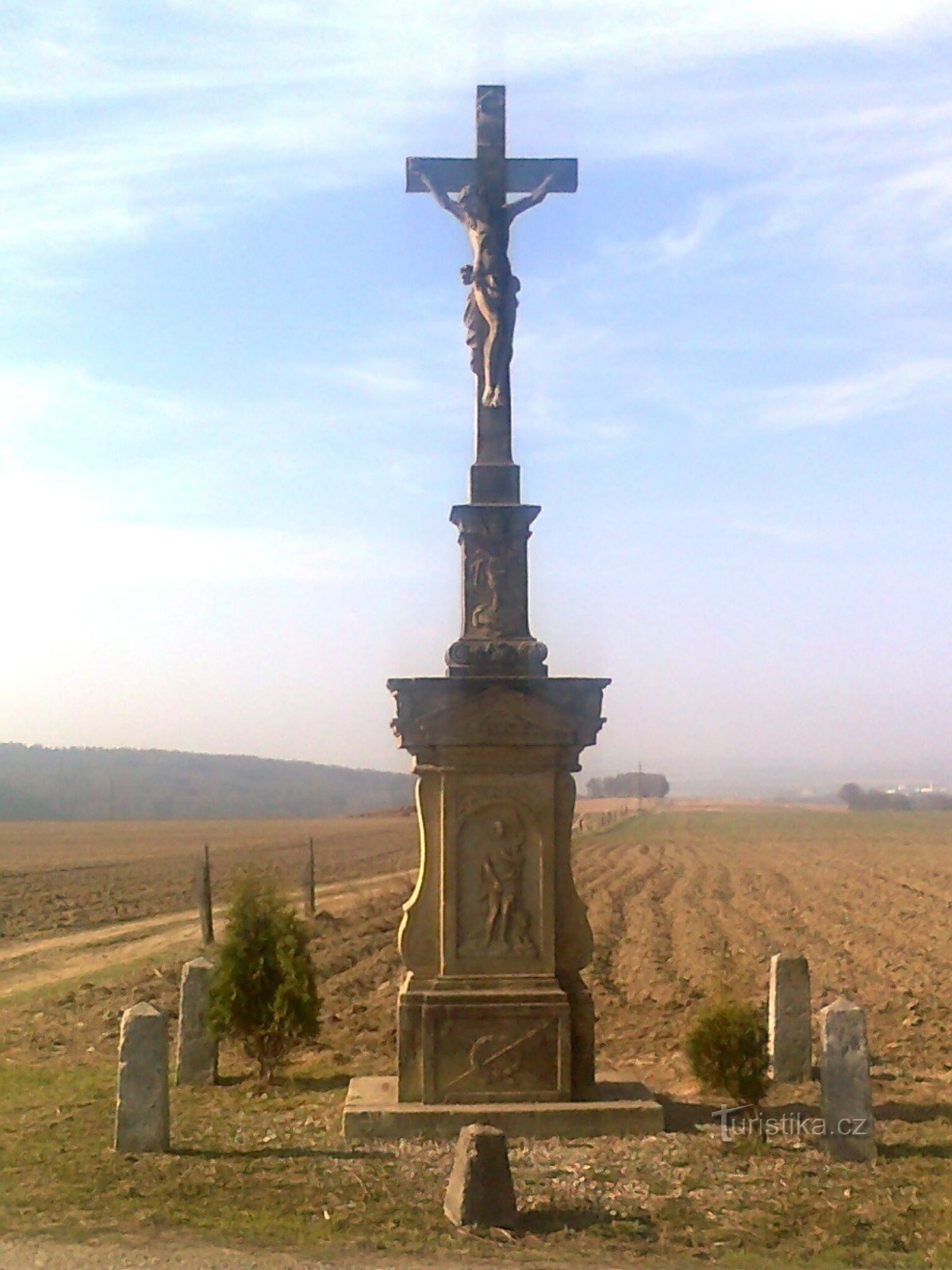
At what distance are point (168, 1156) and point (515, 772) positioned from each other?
310 cm

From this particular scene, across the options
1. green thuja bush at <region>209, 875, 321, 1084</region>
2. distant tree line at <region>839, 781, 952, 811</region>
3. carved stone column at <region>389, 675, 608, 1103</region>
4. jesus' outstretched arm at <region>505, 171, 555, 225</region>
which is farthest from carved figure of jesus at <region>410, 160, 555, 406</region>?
Answer: distant tree line at <region>839, 781, 952, 811</region>

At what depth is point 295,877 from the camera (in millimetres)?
37469

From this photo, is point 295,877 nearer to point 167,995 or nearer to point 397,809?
point 167,995

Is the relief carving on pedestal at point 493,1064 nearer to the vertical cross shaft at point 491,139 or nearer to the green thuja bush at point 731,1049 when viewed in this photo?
the green thuja bush at point 731,1049

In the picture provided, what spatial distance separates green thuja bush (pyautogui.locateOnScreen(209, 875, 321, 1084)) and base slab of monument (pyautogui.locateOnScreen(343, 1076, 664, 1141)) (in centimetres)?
164

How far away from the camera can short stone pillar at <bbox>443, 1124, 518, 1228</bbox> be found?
6.11 m

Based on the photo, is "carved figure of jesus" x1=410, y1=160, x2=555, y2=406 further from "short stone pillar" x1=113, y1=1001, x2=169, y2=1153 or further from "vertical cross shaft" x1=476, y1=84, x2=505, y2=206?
"short stone pillar" x1=113, y1=1001, x2=169, y2=1153

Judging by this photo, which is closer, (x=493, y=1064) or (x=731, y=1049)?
(x=731, y=1049)

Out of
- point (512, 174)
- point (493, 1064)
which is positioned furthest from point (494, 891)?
point (512, 174)

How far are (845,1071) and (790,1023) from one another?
227 cm

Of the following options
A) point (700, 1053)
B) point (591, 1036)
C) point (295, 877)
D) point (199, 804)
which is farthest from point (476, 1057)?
point (199, 804)

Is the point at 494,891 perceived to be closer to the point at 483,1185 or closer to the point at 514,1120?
the point at 514,1120

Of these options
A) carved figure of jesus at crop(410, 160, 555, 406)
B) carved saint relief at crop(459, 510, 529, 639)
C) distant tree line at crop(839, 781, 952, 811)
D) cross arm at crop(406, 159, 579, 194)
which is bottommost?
distant tree line at crop(839, 781, 952, 811)

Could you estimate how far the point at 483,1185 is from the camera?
613cm
